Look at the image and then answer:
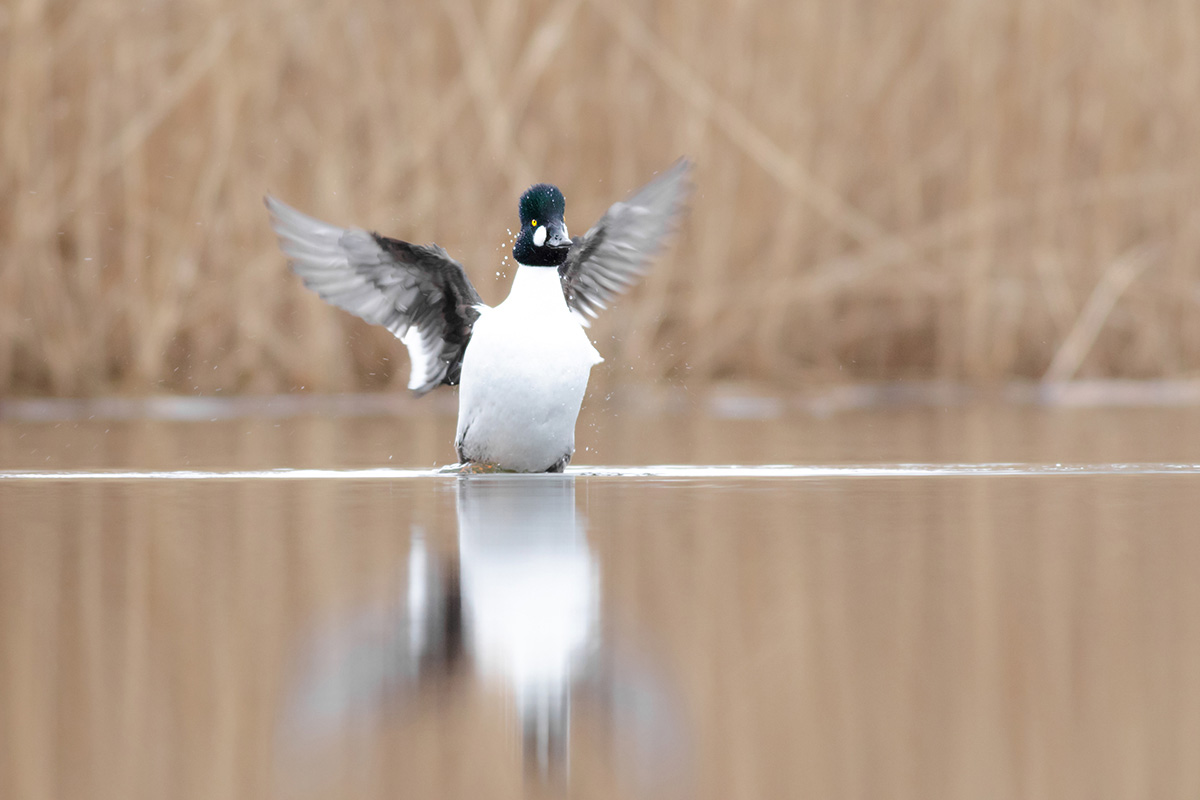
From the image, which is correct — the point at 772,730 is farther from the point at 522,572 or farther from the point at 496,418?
the point at 496,418

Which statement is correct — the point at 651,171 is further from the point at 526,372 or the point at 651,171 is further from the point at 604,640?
the point at 604,640

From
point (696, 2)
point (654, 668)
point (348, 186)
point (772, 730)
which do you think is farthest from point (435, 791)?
point (696, 2)

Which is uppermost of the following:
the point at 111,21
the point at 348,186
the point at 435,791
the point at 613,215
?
the point at 111,21

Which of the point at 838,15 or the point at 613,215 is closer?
the point at 613,215

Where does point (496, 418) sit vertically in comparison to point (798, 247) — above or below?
below

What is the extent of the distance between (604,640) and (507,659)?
0.17 m

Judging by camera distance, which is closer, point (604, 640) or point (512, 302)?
point (604, 640)

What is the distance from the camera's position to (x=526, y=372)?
4.36 metres

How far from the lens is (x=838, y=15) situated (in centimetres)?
816

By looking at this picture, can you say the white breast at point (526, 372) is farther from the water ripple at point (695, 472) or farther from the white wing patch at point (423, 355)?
the white wing patch at point (423, 355)

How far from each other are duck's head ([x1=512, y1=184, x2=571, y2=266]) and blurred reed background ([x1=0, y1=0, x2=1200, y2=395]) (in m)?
3.07

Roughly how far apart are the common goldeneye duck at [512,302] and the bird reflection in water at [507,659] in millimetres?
1365

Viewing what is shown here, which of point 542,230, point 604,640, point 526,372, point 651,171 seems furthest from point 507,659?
point 651,171

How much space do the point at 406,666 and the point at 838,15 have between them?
267 inches
